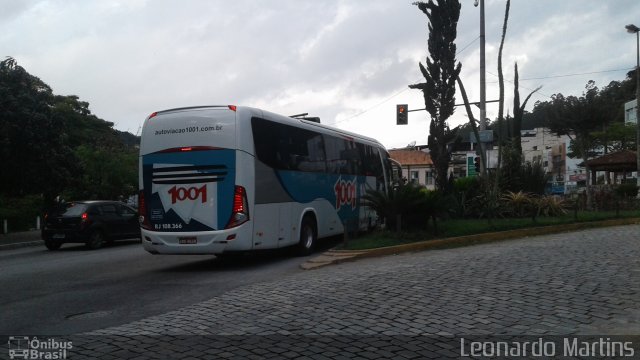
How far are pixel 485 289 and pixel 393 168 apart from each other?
12.9m

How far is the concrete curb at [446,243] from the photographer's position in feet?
36.4

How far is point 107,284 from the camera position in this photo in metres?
9.51

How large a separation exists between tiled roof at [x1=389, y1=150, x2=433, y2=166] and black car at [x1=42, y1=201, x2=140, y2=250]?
5349 cm

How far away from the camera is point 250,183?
426 inches

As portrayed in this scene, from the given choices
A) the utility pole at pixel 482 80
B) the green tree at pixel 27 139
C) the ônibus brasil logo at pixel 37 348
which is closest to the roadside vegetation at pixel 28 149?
the green tree at pixel 27 139

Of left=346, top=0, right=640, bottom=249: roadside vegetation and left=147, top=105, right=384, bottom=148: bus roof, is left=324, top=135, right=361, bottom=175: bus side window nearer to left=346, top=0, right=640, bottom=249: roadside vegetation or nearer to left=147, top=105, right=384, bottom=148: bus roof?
left=147, top=105, right=384, bottom=148: bus roof

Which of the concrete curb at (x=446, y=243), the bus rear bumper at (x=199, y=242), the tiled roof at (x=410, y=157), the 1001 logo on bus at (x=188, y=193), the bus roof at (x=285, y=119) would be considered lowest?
the concrete curb at (x=446, y=243)

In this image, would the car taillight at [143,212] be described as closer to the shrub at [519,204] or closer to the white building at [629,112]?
the shrub at [519,204]

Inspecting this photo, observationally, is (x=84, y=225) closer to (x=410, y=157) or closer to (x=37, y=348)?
(x=37, y=348)

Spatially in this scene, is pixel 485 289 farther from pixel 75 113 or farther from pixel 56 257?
pixel 75 113

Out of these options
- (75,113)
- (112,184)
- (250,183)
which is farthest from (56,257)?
(75,113)

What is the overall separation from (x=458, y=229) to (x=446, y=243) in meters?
1.11

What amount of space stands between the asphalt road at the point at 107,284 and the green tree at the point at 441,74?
6.48 meters

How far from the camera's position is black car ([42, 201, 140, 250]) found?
16.2 metres
